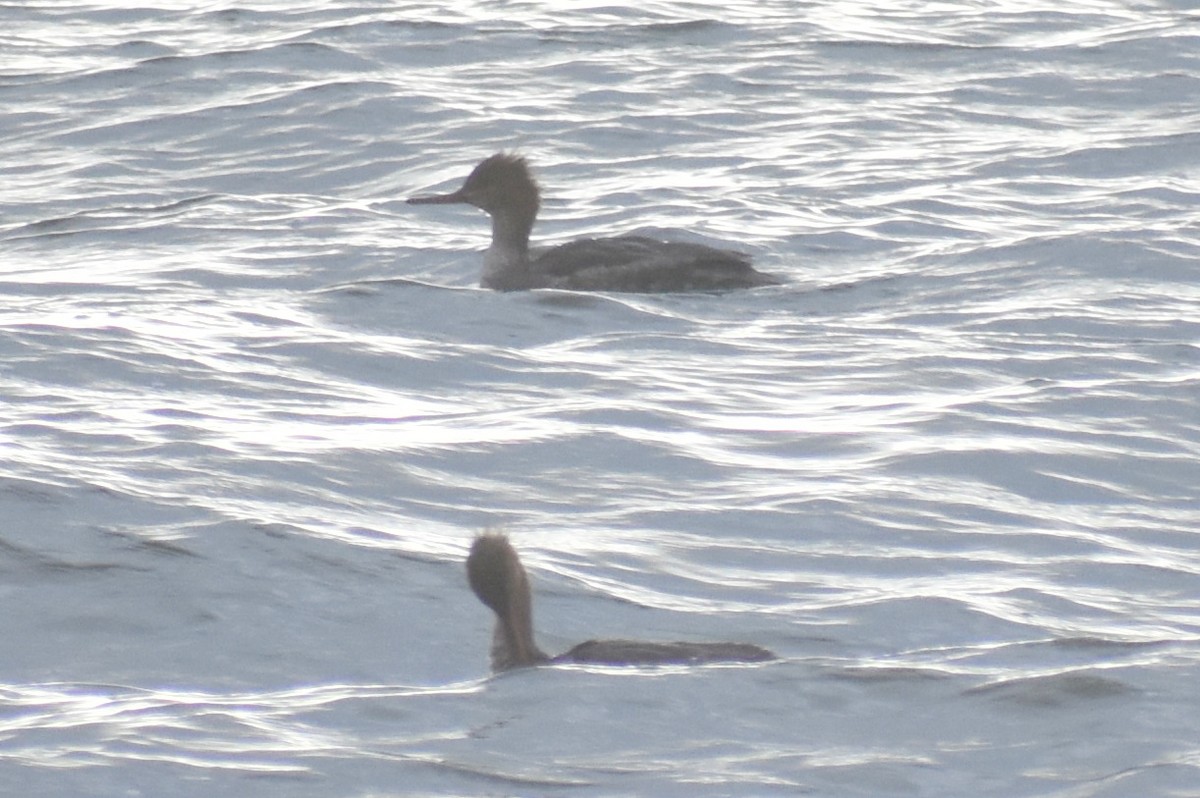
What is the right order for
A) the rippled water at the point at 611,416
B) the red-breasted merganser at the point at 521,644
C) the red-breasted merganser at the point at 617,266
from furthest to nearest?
the red-breasted merganser at the point at 617,266, the red-breasted merganser at the point at 521,644, the rippled water at the point at 611,416

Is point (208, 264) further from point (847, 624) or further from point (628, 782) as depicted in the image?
point (628, 782)

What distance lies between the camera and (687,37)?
69.3ft

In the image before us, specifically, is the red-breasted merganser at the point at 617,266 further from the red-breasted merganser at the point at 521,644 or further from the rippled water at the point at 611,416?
the red-breasted merganser at the point at 521,644

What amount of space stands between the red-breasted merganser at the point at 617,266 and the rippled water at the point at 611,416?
17 cm

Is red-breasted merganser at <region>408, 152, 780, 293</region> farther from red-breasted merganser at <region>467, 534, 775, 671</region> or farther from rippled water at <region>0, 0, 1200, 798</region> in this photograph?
red-breasted merganser at <region>467, 534, 775, 671</region>

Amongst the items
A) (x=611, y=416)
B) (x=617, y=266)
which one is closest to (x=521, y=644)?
(x=611, y=416)

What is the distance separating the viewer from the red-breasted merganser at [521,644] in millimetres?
7012

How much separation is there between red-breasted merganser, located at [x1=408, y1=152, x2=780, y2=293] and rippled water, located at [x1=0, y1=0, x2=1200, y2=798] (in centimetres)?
17

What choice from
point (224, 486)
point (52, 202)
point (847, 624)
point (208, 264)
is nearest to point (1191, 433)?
point (847, 624)

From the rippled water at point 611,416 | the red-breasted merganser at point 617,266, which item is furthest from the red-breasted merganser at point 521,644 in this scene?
the red-breasted merganser at point 617,266

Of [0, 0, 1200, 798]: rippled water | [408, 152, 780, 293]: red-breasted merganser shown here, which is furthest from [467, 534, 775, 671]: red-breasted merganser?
[408, 152, 780, 293]: red-breasted merganser

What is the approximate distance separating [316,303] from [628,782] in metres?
7.49

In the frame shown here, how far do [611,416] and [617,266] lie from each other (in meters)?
2.83

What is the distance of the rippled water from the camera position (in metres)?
6.64
